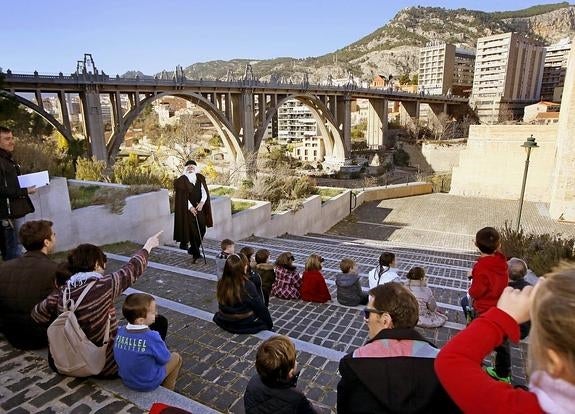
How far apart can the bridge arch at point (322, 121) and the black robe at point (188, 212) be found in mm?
23416

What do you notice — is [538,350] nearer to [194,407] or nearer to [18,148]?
[194,407]

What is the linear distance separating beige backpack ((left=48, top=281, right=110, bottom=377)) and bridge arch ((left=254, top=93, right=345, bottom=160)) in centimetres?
2724

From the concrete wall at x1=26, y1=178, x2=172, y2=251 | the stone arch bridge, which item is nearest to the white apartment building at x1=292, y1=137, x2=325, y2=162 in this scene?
the stone arch bridge

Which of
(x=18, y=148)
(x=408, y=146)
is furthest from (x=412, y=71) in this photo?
(x=18, y=148)

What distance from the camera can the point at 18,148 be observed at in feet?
25.2

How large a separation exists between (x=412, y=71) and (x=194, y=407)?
11696 cm

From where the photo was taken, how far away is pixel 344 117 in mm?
39719

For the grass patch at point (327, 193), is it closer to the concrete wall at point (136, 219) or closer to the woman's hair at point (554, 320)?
the concrete wall at point (136, 219)

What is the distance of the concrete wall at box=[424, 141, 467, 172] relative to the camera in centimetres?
4069

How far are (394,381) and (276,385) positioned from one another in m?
0.79

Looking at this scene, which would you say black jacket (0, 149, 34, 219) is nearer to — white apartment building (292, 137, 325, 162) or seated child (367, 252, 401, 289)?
seated child (367, 252, 401, 289)

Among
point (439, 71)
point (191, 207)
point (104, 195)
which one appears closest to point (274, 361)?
point (191, 207)

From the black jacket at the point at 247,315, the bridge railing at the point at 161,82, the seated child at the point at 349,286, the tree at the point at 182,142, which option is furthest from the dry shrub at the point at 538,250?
the tree at the point at 182,142

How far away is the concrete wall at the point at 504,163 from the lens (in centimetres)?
2189
